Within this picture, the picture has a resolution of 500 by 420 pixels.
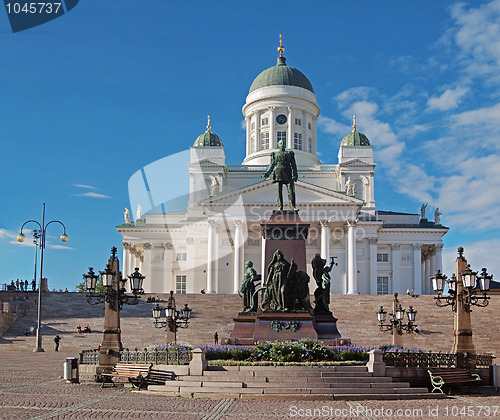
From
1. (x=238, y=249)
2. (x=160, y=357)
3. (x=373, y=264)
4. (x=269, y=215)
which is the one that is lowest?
(x=160, y=357)

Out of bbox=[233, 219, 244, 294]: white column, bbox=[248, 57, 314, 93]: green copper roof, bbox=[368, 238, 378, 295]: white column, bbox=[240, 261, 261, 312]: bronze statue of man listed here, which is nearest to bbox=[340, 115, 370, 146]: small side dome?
bbox=[248, 57, 314, 93]: green copper roof

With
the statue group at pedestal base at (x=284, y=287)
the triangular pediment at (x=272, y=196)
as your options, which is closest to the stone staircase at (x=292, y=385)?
the statue group at pedestal base at (x=284, y=287)

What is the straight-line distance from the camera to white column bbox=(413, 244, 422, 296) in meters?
75.2

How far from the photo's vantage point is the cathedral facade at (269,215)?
67625 mm

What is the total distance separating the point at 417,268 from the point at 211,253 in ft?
79.1

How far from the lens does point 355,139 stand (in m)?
80.2

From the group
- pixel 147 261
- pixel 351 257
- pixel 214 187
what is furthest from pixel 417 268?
pixel 147 261

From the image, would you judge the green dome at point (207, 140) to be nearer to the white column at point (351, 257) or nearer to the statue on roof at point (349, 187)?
the statue on roof at point (349, 187)

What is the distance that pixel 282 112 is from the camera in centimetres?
8450

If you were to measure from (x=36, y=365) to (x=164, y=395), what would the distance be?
13.3m

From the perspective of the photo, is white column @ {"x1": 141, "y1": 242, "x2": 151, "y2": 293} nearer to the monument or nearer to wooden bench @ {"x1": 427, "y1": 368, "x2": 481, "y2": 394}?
the monument

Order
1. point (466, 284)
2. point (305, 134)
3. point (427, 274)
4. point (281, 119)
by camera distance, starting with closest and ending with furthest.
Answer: point (466, 284), point (427, 274), point (281, 119), point (305, 134)

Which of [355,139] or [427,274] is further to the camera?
[355,139]

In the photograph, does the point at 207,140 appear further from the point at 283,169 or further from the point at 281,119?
the point at 283,169
